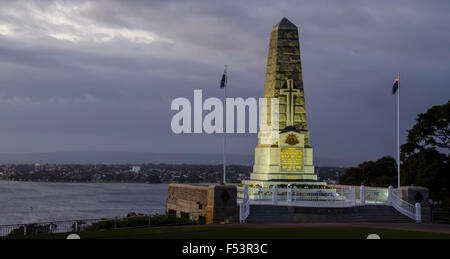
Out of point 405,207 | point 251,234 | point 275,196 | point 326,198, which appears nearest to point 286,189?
point 275,196

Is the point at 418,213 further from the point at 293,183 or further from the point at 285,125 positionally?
the point at 285,125

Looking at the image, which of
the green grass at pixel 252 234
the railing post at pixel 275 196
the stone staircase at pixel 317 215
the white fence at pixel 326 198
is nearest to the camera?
the green grass at pixel 252 234

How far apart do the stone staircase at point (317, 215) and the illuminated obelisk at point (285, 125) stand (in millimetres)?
6238

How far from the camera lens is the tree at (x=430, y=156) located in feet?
130

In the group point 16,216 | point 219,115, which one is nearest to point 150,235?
point 219,115

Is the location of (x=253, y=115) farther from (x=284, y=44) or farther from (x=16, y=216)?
(x=16, y=216)

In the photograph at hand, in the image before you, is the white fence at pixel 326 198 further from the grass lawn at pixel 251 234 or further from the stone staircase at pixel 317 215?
Result: the grass lawn at pixel 251 234

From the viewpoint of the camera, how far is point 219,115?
32.6m

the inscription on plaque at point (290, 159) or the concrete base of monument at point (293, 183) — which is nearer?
the concrete base of monument at point (293, 183)

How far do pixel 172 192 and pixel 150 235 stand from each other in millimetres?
20468

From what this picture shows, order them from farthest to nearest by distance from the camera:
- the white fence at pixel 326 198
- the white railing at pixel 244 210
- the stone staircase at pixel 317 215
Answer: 1. the white fence at pixel 326 198
2. the stone staircase at pixel 317 215
3. the white railing at pixel 244 210

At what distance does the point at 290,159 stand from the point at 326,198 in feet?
15.8

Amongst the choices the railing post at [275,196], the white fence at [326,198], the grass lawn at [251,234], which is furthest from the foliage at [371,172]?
the grass lawn at [251,234]
